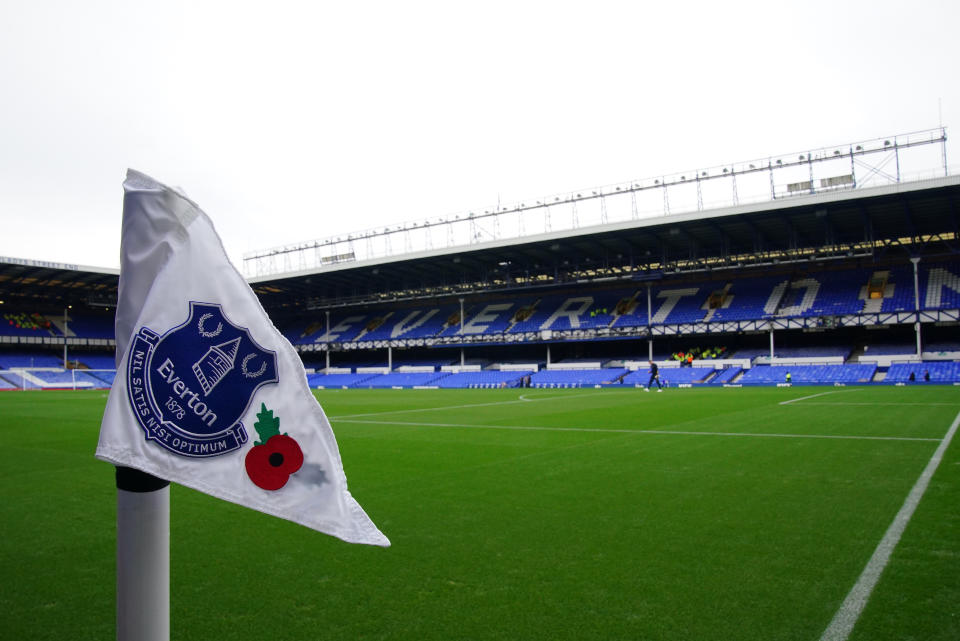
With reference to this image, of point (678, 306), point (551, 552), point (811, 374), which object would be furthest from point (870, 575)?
point (678, 306)

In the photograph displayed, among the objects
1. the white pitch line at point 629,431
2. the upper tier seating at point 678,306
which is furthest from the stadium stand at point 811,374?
the white pitch line at point 629,431

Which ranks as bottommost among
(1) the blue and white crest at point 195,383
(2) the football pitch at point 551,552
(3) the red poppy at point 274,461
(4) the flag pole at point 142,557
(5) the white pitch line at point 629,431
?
(5) the white pitch line at point 629,431

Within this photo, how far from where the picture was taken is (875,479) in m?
7.74

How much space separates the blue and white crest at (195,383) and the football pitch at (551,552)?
2.31 metres

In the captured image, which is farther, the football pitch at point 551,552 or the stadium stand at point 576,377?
the stadium stand at point 576,377

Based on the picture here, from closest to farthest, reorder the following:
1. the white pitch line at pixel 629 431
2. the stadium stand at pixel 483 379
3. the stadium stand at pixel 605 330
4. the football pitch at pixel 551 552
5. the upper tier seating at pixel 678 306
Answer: the football pitch at pixel 551 552 → the white pitch line at pixel 629 431 → the stadium stand at pixel 605 330 → the upper tier seating at pixel 678 306 → the stadium stand at pixel 483 379

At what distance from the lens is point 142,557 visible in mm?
1558

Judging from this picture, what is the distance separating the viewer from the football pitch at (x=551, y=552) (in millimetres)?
3629

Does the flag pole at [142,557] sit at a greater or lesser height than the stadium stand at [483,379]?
greater

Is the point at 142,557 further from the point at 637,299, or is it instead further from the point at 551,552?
the point at 637,299

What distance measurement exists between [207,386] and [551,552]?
3916 mm

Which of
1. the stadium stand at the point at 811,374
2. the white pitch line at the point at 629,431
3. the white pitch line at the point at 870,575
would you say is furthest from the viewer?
the stadium stand at the point at 811,374

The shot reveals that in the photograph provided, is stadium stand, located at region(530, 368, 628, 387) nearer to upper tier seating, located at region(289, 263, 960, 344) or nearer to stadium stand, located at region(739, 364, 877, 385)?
upper tier seating, located at region(289, 263, 960, 344)

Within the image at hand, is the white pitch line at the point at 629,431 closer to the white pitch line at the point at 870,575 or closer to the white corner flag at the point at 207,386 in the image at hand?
the white pitch line at the point at 870,575
